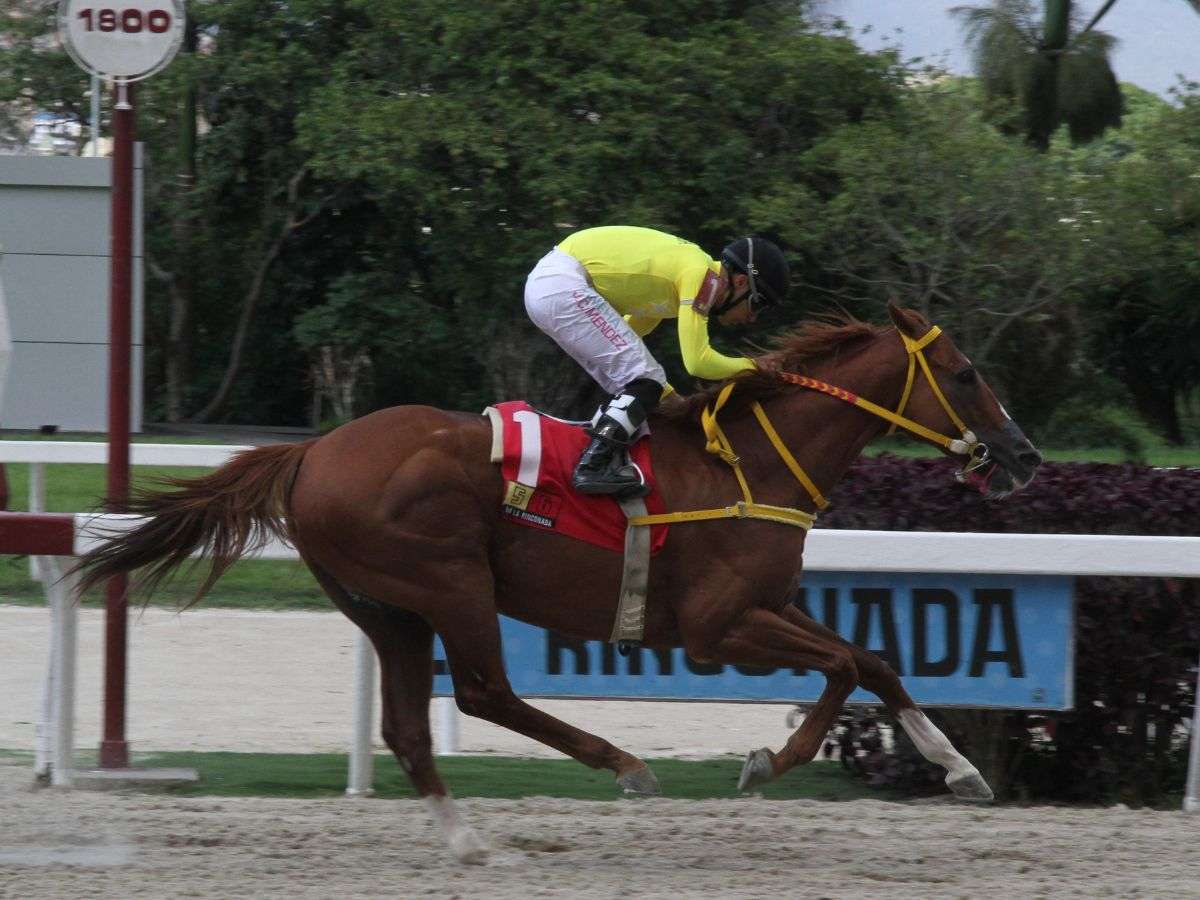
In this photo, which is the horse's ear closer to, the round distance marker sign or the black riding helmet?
the black riding helmet

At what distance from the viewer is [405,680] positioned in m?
A: 4.72

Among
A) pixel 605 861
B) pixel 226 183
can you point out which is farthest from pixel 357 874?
pixel 226 183

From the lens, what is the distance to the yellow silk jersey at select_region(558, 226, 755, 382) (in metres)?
4.59

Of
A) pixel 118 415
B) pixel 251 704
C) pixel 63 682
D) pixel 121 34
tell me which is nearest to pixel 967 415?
pixel 118 415

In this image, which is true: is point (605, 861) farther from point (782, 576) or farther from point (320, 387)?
point (320, 387)

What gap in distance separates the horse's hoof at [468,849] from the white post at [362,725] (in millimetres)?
915

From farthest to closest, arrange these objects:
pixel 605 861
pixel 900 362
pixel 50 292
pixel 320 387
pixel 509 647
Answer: pixel 320 387 → pixel 50 292 → pixel 509 647 → pixel 900 362 → pixel 605 861

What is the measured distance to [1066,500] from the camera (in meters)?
5.42

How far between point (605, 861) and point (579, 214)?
9137 mm

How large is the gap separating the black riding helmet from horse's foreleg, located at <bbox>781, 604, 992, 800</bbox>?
93 centimetres

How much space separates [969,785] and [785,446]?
1113 millimetres

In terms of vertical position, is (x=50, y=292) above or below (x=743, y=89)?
below

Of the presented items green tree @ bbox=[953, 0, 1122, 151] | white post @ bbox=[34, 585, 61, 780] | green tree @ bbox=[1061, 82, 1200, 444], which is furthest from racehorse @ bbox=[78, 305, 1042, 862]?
green tree @ bbox=[953, 0, 1122, 151]

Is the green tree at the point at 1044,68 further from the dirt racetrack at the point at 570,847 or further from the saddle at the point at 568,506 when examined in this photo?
the saddle at the point at 568,506
